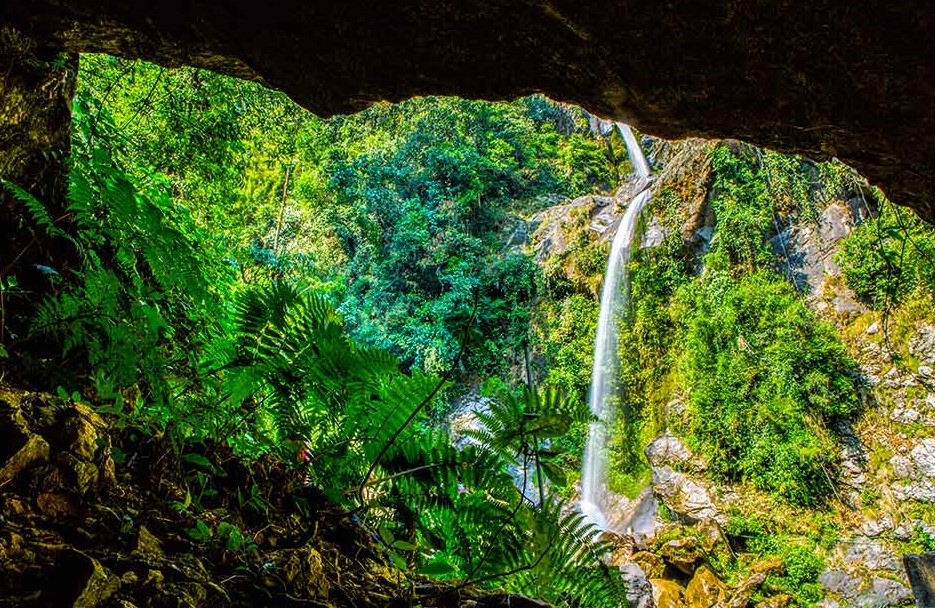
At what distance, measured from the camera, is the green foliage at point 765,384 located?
845 centimetres

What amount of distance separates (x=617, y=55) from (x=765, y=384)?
9.40m

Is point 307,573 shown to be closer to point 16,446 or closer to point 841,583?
point 16,446

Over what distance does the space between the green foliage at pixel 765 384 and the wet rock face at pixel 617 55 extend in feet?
27.1

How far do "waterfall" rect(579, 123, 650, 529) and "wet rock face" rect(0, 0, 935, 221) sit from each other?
10323 millimetres

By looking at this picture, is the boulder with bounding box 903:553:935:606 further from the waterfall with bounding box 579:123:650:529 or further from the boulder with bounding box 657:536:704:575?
the waterfall with bounding box 579:123:650:529

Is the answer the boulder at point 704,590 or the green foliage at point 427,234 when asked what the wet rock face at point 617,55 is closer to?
the boulder at point 704,590

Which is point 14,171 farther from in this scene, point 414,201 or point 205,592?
point 414,201

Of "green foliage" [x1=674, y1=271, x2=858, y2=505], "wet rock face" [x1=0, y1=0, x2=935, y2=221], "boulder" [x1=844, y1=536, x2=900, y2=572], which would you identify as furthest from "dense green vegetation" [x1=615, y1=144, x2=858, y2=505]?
"wet rock face" [x1=0, y1=0, x2=935, y2=221]

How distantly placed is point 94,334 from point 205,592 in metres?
0.88

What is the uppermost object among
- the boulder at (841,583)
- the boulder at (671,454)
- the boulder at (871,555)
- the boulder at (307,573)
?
the boulder at (671,454)

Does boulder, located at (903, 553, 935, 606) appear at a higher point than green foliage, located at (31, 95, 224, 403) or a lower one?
lower

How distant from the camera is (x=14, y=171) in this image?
1.73m

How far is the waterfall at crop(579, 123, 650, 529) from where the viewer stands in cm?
1155

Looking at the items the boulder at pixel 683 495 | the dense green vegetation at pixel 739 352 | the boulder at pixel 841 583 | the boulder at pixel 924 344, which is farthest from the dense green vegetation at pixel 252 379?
the boulder at pixel 924 344
